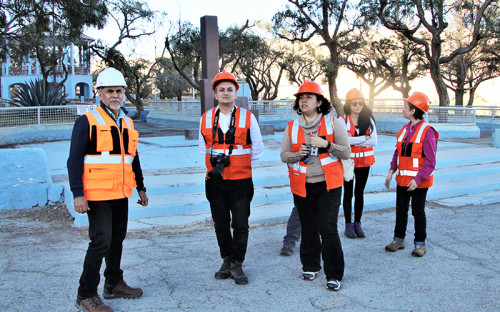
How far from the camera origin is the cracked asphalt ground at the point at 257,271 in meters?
3.69

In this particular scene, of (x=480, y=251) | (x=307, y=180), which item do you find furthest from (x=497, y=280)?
(x=307, y=180)

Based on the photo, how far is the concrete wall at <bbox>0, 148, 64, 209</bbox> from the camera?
260 inches

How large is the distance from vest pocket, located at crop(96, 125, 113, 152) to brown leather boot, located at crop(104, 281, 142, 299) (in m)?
1.12

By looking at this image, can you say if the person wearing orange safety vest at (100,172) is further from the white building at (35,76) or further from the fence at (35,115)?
the white building at (35,76)

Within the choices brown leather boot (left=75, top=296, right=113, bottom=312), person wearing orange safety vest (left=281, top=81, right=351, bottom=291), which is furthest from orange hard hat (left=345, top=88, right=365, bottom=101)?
brown leather boot (left=75, top=296, right=113, bottom=312)

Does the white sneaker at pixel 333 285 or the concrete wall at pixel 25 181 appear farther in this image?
the concrete wall at pixel 25 181

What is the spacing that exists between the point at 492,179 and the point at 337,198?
629 centimetres

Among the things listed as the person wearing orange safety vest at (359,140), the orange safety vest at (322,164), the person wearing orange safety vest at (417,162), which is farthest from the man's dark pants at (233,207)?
the person wearing orange safety vest at (417,162)

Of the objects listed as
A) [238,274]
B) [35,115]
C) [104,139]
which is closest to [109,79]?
[104,139]

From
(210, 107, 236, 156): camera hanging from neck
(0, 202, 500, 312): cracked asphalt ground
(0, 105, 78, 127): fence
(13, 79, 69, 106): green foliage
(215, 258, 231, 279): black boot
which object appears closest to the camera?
(0, 202, 500, 312): cracked asphalt ground

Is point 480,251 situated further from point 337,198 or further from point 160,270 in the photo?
point 160,270

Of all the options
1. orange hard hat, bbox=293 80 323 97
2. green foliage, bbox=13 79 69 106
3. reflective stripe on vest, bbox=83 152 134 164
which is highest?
green foliage, bbox=13 79 69 106

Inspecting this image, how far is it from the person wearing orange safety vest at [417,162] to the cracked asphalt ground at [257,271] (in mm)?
341

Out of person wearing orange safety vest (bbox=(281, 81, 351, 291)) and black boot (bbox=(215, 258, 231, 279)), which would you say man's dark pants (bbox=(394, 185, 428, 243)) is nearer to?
person wearing orange safety vest (bbox=(281, 81, 351, 291))
